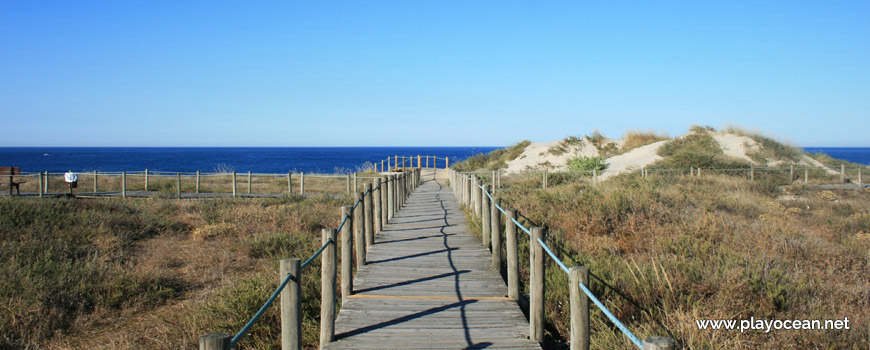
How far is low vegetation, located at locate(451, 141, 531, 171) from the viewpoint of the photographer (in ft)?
137

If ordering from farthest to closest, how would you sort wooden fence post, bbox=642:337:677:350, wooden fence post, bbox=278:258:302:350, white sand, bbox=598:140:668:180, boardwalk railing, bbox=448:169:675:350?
white sand, bbox=598:140:668:180 → wooden fence post, bbox=278:258:302:350 → boardwalk railing, bbox=448:169:675:350 → wooden fence post, bbox=642:337:677:350

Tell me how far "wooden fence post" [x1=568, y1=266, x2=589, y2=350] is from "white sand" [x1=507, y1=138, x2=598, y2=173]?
3201 centimetres

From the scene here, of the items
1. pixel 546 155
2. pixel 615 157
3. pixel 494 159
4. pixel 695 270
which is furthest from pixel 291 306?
pixel 494 159

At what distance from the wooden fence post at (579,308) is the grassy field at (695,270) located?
0.83 metres

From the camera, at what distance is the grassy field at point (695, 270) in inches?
178

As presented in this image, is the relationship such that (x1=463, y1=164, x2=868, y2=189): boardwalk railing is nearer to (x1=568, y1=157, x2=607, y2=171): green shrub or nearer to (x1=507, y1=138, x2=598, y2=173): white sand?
(x1=568, y1=157, x2=607, y2=171): green shrub

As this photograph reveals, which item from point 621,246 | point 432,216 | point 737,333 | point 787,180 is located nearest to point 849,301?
point 737,333

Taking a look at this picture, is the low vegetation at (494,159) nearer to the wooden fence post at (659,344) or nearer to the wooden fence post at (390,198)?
the wooden fence post at (390,198)

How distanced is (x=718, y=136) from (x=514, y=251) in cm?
3533

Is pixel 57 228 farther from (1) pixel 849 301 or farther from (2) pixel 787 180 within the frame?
(2) pixel 787 180

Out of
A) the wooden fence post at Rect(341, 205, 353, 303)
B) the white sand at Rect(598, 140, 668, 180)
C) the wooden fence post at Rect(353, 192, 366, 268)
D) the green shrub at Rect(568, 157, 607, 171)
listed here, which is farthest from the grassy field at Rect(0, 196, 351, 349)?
the white sand at Rect(598, 140, 668, 180)

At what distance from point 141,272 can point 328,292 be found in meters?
5.80

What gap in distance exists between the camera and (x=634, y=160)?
3203cm

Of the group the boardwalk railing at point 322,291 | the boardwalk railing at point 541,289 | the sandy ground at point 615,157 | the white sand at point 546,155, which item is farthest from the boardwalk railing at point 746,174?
the boardwalk railing at point 322,291
